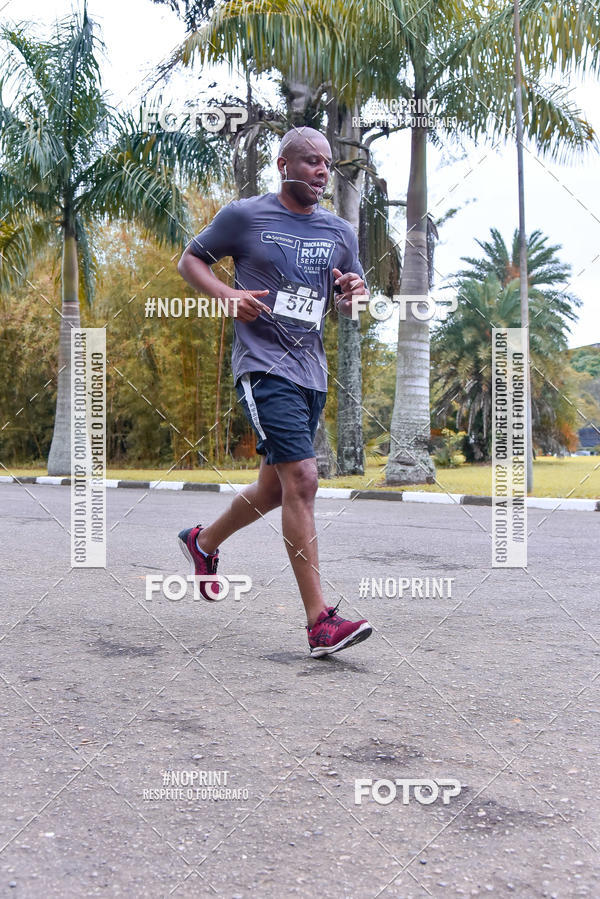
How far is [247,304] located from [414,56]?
899 centimetres

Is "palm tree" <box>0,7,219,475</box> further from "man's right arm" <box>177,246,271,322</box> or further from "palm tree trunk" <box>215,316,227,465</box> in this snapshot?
"man's right arm" <box>177,246,271,322</box>

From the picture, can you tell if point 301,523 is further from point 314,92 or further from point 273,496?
point 314,92

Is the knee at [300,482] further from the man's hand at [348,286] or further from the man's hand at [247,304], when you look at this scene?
the man's hand at [348,286]

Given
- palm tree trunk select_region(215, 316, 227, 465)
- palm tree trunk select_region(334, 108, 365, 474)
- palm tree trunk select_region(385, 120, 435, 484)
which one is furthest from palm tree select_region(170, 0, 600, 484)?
palm tree trunk select_region(334, 108, 365, 474)

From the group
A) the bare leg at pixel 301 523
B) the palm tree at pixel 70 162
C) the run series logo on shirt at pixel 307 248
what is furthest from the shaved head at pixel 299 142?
the palm tree at pixel 70 162

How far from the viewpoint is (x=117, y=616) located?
3.26 metres

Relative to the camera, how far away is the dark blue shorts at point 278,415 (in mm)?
2699

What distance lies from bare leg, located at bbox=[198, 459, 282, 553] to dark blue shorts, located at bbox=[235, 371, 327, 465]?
0.11 metres

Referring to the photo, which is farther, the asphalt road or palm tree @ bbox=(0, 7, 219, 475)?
palm tree @ bbox=(0, 7, 219, 475)

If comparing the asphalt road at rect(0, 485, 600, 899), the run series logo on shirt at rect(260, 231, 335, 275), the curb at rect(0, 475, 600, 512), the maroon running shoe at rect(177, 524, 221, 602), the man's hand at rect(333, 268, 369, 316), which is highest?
the run series logo on shirt at rect(260, 231, 335, 275)

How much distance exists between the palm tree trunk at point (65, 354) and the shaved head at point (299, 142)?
1201 centimetres

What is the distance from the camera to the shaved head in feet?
9.28

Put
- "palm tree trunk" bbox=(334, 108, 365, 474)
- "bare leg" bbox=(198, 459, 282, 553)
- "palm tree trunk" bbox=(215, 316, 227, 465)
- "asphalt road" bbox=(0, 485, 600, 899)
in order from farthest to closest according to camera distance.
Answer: "palm tree trunk" bbox=(334, 108, 365, 474) < "palm tree trunk" bbox=(215, 316, 227, 465) < "bare leg" bbox=(198, 459, 282, 553) < "asphalt road" bbox=(0, 485, 600, 899)

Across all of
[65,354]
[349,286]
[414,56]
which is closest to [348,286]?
[349,286]
